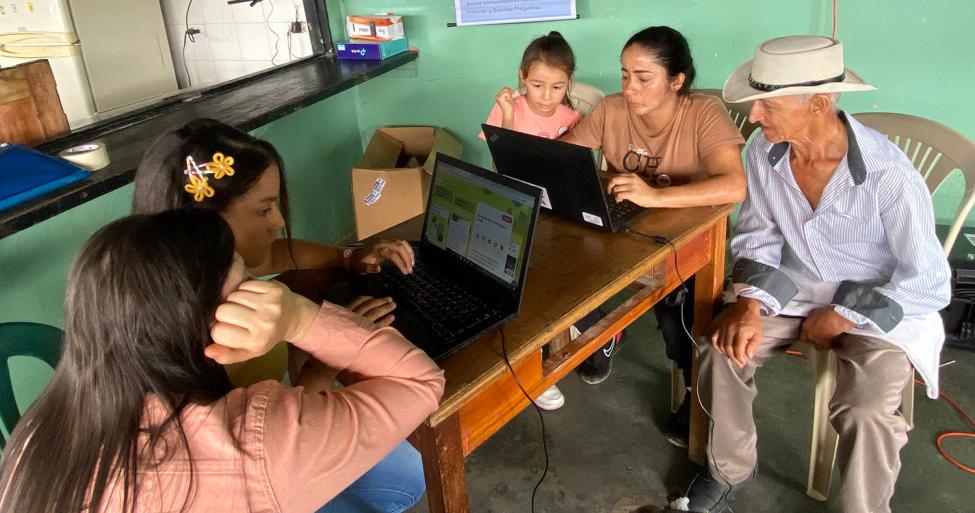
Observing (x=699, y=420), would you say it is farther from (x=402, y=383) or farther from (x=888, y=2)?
(x=888, y=2)

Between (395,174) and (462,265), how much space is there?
1589 millimetres

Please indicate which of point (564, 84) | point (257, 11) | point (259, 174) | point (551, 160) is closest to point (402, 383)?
point (259, 174)

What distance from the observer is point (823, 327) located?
1.55 m

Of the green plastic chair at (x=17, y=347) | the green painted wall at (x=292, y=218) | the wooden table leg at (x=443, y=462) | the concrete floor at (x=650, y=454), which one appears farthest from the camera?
the green painted wall at (x=292, y=218)

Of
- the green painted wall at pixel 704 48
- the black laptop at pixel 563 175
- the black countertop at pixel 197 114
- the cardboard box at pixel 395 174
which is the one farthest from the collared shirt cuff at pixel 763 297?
the black countertop at pixel 197 114

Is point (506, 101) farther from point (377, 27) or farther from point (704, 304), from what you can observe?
point (377, 27)

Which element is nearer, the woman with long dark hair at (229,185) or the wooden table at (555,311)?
the wooden table at (555,311)

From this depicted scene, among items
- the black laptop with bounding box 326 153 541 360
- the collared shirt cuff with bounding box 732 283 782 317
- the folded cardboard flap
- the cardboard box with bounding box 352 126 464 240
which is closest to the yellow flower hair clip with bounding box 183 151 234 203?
the black laptop with bounding box 326 153 541 360

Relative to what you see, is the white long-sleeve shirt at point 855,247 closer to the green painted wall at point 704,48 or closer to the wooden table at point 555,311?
the wooden table at point 555,311

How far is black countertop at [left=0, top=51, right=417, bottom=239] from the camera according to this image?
5.54 ft

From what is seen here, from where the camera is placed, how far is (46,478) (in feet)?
2.58

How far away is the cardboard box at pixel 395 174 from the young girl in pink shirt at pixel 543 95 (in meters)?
0.65

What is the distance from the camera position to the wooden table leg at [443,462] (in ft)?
3.48

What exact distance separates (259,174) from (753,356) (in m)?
1.21
